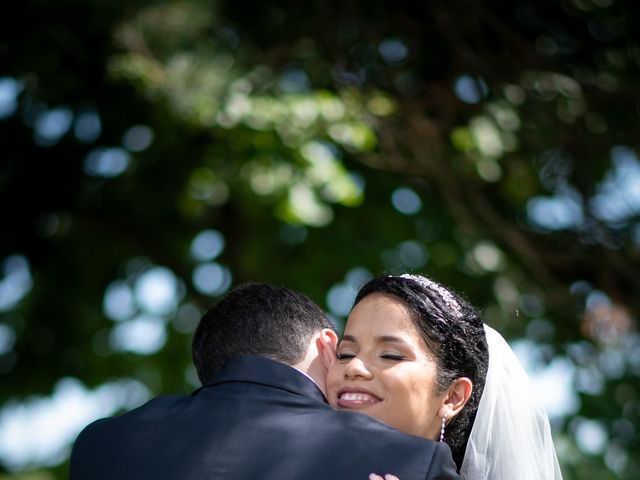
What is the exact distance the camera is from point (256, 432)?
11.7ft

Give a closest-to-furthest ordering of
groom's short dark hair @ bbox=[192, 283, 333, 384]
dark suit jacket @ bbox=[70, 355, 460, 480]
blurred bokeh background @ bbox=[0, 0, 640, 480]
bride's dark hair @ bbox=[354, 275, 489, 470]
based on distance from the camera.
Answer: dark suit jacket @ bbox=[70, 355, 460, 480]
groom's short dark hair @ bbox=[192, 283, 333, 384]
bride's dark hair @ bbox=[354, 275, 489, 470]
blurred bokeh background @ bbox=[0, 0, 640, 480]

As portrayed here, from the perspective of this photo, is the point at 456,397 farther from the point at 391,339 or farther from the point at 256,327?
the point at 256,327

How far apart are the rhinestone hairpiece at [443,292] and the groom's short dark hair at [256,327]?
1.24 ft

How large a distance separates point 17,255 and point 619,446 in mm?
4996

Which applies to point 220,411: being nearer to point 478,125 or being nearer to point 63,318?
point 478,125

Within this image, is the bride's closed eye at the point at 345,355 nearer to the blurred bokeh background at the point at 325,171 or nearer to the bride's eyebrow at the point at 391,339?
the bride's eyebrow at the point at 391,339

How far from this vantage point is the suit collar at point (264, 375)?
3729 millimetres

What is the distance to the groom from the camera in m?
3.49

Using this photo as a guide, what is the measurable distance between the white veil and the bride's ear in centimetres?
7

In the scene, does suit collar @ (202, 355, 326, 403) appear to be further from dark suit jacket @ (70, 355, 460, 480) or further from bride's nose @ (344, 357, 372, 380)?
bride's nose @ (344, 357, 372, 380)

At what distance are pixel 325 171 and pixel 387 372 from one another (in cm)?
371

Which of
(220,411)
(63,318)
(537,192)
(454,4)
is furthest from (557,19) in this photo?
(220,411)

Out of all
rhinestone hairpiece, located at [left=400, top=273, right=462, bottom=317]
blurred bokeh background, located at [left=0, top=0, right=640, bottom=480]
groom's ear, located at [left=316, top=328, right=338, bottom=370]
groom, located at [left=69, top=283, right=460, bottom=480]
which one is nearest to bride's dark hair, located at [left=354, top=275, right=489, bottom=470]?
rhinestone hairpiece, located at [left=400, top=273, right=462, bottom=317]

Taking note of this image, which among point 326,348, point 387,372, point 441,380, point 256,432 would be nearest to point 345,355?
point 326,348
